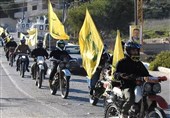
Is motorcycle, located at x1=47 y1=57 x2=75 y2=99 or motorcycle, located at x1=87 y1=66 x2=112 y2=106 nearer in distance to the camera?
motorcycle, located at x1=87 y1=66 x2=112 y2=106

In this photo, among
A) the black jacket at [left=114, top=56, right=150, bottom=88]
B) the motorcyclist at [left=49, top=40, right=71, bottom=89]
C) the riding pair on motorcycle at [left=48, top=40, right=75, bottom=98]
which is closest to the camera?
the black jacket at [left=114, top=56, right=150, bottom=88]

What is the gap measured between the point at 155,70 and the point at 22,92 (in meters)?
8.82

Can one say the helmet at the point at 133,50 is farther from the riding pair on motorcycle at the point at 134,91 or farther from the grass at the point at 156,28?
the grass at the point at 156,28

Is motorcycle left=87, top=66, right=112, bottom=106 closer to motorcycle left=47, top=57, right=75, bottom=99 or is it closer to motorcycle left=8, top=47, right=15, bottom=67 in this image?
motorcycle left=47, top=57, right=75, bottom=99

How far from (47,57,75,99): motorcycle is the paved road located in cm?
22

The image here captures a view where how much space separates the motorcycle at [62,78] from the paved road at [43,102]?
8.6 inches

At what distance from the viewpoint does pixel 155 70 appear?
22.3 m

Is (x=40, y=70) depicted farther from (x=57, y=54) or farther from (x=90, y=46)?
(x=90, y=46)

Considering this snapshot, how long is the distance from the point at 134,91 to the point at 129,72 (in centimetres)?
43

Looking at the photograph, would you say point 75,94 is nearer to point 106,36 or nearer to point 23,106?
point 23,106

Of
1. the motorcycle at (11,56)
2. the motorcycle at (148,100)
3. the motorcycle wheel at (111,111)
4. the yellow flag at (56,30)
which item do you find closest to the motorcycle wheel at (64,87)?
the yellow flag at (56,30)

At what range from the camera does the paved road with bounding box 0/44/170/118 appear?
36.3 ft

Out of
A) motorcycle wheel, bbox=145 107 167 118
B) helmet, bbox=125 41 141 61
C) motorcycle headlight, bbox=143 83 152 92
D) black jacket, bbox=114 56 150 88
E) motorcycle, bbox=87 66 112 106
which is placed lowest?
motorcycle, bbox=87 66 112 106

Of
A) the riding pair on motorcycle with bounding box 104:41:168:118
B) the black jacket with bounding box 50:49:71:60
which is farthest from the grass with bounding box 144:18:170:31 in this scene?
the riding pair on motorcycle with bounding box 104:41:168:118
